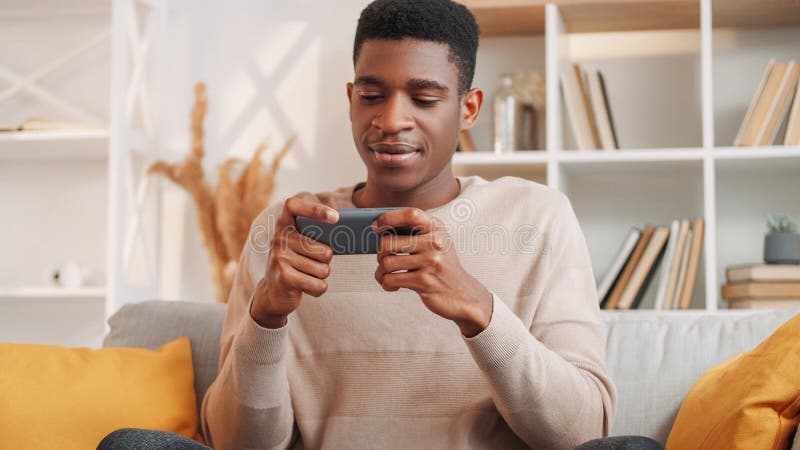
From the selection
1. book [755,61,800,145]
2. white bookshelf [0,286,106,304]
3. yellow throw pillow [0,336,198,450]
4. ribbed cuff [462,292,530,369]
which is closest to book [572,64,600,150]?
book [755,61,800,145]

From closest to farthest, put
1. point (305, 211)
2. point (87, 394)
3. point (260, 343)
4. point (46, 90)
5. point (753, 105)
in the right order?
point (305, 211), point (260, 343), point (87, 394), point (753, 105), point (46, 90)

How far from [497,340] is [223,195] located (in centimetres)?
185

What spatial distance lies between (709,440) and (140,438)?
741 mm

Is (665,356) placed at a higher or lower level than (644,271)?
lower

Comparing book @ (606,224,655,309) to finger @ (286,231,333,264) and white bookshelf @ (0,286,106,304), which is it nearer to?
white bookshelf @ (0,286,106,304)

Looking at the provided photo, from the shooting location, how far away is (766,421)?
4.06ft

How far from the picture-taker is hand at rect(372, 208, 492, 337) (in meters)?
1.14

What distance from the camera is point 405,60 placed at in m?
1.36

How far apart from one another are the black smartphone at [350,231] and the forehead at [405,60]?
10.7 inches

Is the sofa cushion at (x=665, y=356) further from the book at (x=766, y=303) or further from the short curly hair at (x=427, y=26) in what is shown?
the book at (x=766, y=303)

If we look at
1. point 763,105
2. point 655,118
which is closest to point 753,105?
point 763,105

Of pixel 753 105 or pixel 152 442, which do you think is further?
pixel 753 105

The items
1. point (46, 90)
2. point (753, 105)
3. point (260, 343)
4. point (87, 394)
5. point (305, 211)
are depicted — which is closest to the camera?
point (305, 211)

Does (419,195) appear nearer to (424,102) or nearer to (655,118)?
(424,102)
